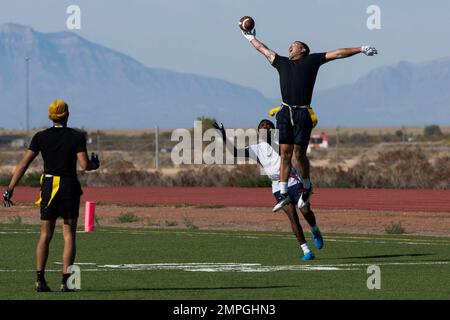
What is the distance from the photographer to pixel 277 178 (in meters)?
23.9

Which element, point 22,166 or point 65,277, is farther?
point 22,166

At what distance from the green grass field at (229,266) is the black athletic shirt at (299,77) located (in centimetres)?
249

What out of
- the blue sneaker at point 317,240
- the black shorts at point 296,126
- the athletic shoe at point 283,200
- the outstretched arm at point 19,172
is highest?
the black shorts at point 296,126

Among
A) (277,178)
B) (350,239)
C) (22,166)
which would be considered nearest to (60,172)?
(22,166)

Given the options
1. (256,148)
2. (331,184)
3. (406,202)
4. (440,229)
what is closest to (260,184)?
(331,184)

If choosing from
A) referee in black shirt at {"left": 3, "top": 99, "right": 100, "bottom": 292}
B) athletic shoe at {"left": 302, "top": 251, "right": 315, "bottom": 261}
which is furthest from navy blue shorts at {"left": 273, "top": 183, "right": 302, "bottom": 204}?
referee in black shirt at {"left": 3, "top": 99, "right": 100, "bottom": 292}

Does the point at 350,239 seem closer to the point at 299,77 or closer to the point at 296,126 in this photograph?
the point at 296,126

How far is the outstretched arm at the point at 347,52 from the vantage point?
21.7 meters

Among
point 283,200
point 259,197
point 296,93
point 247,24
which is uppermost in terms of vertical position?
point 247,24

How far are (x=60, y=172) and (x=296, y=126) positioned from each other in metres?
5.30

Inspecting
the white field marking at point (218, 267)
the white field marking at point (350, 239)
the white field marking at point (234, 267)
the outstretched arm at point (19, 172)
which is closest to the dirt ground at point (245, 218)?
the white field marking at point (350, 239)

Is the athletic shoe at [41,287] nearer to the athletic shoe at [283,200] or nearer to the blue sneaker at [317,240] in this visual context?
the athletic shoe at [283,200]
